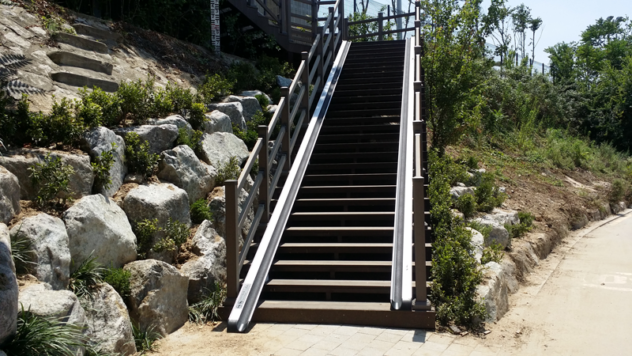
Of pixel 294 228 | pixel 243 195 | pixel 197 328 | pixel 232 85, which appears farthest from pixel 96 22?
pixel 197 328

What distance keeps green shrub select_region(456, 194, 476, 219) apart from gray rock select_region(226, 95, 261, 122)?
3.87 metres

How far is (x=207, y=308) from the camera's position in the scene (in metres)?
5.63

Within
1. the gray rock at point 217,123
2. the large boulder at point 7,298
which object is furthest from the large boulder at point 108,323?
the gray rock at point 217,123

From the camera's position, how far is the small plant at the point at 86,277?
4426mm

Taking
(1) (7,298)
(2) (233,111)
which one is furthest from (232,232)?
(2) (233,111)

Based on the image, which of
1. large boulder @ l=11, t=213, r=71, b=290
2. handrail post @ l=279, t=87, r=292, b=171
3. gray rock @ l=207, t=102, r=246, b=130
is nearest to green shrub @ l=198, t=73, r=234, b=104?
gray rock @ l=207, t=102, r=246, b=130

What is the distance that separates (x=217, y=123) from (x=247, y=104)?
1.36 m

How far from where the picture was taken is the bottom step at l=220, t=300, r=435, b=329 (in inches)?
203

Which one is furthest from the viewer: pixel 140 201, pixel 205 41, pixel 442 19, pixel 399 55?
pixel 399 55

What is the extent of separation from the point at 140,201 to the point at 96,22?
4.49 m

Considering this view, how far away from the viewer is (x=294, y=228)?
671 cm

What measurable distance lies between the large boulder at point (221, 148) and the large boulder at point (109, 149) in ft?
4.85

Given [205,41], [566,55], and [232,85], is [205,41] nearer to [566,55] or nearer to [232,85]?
[232,85]

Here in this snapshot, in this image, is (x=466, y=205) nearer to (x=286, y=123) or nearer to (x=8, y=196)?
(x=286, y=123)
